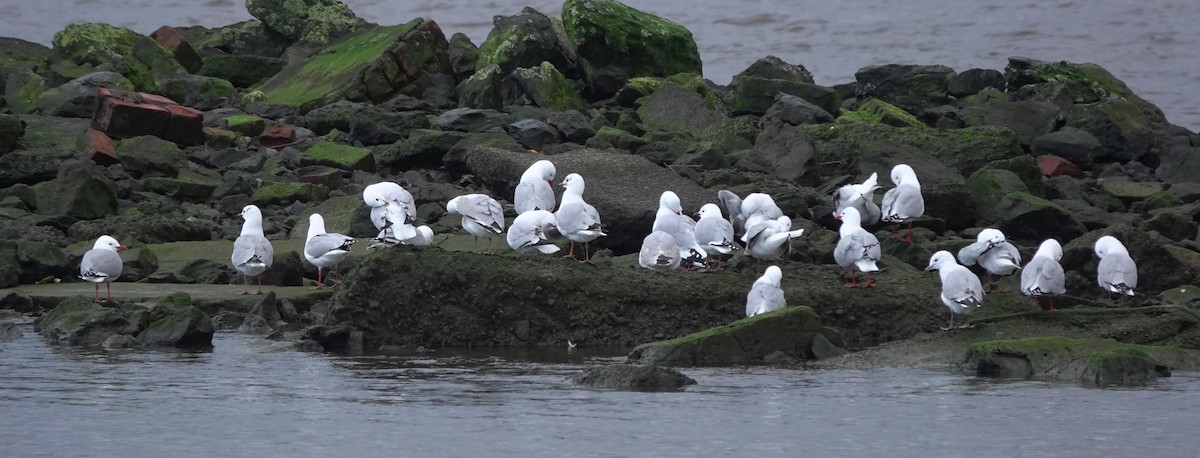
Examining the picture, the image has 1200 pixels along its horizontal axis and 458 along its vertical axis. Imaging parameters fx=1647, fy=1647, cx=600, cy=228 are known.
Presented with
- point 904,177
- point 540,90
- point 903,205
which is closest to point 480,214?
point 903,205

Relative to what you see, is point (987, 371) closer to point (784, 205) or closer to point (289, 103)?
point (784, 205)

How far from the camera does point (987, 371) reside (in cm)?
1109

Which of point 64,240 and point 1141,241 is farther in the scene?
point 64,240

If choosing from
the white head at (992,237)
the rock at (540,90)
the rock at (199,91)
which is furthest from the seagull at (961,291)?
the rock at (199,91)

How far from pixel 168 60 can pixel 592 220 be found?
17745mm

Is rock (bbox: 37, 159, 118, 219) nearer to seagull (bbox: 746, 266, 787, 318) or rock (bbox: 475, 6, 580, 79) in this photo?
seagull (bbox: 746, 266, 787, 318)

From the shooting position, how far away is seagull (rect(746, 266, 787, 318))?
12.3m

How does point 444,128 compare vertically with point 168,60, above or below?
below

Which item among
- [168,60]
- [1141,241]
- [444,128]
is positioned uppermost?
[168,60]

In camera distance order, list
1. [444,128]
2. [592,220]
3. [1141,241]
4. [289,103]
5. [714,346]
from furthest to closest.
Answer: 1. [289,103]
2. [444,128]
3. [1141,241]
4. [592,220]
5. [714,346]

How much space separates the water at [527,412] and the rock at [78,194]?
22.0ft

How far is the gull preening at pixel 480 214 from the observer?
1509 cm

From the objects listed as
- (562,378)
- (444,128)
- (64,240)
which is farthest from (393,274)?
(444,128)

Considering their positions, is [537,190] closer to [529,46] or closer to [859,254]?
[859,254]
